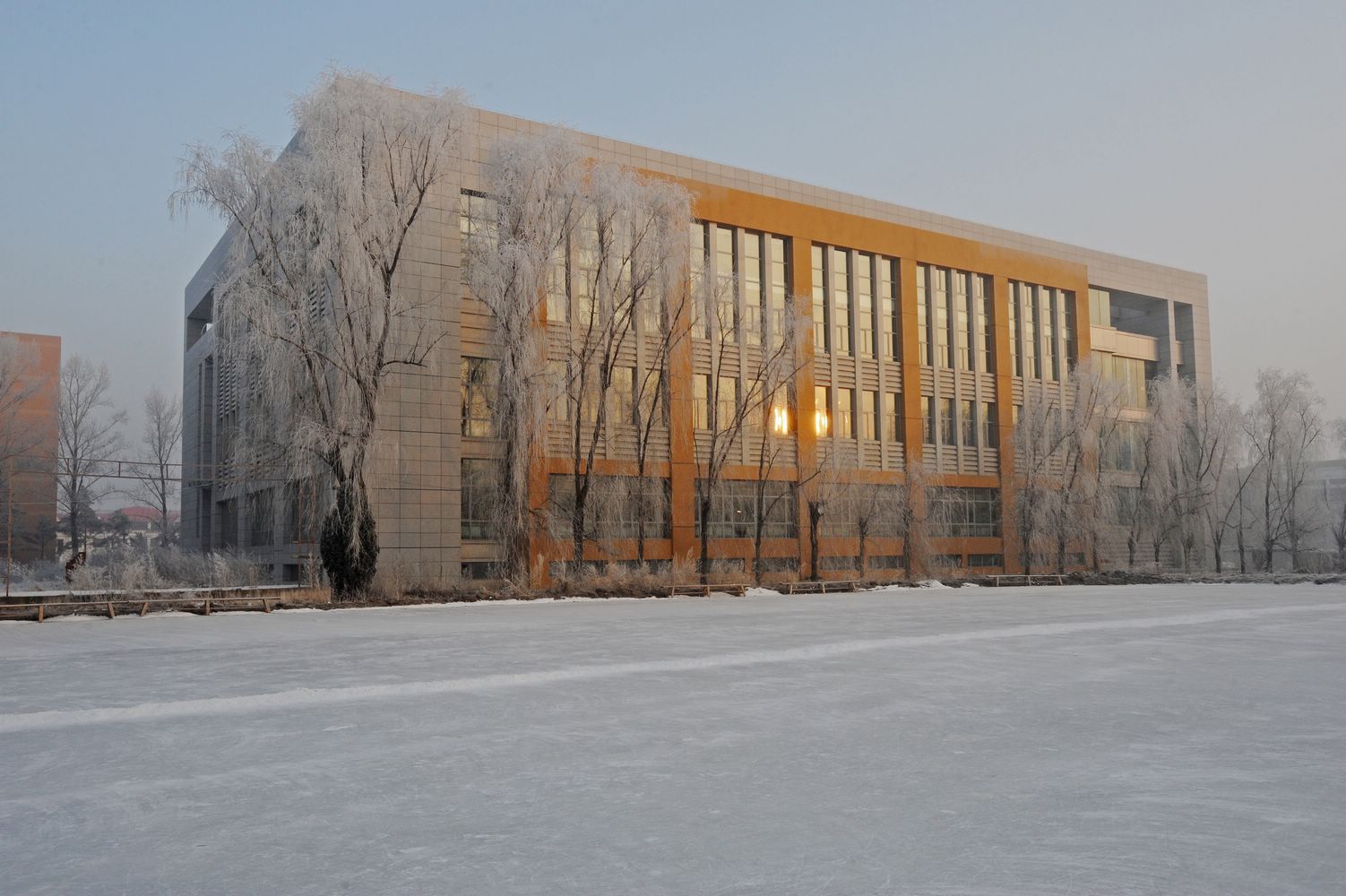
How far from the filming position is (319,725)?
26.5ft

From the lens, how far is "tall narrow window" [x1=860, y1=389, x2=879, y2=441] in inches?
1613

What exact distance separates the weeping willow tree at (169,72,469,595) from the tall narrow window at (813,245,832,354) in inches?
753

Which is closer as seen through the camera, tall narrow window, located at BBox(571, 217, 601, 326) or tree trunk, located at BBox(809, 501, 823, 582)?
tall narrow window, located at BBox(571, 217, 601, 326)

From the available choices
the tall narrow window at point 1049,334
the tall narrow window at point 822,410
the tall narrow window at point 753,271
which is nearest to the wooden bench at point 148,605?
the tall narrow window at point 753,271

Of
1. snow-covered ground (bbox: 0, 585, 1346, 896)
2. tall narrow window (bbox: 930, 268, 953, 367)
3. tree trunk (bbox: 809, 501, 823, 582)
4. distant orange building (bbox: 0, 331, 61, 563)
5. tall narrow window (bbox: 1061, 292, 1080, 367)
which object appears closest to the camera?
snow-covered ground (bbox: 0, 585, 1346, 896)

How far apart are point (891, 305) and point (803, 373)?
797 centimetres

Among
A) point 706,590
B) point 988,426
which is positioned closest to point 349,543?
point 706,590

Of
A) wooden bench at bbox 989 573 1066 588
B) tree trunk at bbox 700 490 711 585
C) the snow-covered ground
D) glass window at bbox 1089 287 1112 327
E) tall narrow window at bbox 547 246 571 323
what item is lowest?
wooden bench at bbox 989 573 1066 588

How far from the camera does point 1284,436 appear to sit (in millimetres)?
46031

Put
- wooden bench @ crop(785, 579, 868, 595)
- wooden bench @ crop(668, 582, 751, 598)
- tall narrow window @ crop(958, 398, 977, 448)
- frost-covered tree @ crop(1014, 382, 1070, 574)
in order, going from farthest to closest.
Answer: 1. tall narrow window @ crop(958, 398, 977, 448)
2. frost-covered tree @ crop(1014, 382, 1070, 574)
3. wooden bench @ crop(785, 579, 868, 595)
4. wooden bench @ crop(668, 582, 751, 598)

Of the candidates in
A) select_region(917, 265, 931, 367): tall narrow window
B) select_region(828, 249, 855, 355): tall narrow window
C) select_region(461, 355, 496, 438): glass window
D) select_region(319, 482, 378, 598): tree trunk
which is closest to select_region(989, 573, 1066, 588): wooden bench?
select_region(917, 265, 931, 367): tall narrow window

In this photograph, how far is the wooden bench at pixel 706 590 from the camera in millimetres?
28438

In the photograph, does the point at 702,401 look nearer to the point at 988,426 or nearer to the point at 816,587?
the point at 816,587

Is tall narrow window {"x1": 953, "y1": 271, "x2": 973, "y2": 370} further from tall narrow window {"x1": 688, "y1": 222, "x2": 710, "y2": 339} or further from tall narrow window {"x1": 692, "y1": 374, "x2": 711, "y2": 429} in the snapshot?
tall narrow window {"x1": 692, "y1": 374, "x2": 711, "y2": 429}
